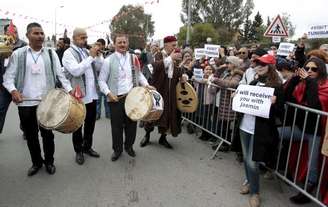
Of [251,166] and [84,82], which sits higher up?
[84,82]

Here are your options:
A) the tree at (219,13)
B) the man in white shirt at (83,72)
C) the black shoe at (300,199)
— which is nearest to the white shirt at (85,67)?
the man in white shirt at (83,72)

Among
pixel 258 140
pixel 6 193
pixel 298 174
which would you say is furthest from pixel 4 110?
pixel 298 174

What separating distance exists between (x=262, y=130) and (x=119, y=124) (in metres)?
2.33

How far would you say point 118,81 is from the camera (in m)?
5.40

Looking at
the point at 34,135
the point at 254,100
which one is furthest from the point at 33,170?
the point at 254,100

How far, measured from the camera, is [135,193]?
4359 mm

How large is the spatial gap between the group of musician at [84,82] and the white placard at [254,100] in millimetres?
1445

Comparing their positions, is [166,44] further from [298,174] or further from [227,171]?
[298,174]

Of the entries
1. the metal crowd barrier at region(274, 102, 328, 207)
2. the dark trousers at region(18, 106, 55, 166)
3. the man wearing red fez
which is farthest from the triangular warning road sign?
the dark trousers at region(18, 106, 55, 166)

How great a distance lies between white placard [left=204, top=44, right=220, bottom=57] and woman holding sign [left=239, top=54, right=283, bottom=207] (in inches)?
159

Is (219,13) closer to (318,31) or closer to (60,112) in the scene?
(318,31)

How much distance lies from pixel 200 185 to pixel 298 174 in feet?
3.97

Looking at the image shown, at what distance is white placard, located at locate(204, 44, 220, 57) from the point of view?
816 centimetres

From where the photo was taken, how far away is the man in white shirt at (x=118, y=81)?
5.36 m
